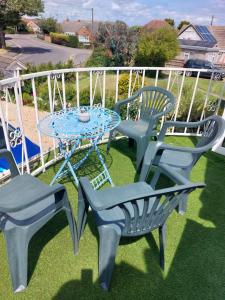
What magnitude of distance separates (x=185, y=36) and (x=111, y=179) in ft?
116

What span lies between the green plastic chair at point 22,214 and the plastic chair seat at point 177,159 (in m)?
1.21

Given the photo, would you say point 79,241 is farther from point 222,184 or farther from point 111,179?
point 222,184

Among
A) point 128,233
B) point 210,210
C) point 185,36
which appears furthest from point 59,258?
point 185,36

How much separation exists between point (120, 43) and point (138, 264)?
65.7 ft

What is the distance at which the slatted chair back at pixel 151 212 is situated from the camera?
136 centimetres

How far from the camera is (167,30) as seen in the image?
60.4ft

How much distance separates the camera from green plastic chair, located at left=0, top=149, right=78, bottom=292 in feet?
4.92

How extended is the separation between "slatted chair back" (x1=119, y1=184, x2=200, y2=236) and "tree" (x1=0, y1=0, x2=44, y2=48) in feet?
84.0

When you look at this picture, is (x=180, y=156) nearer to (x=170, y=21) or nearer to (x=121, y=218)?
(x=121, y=218)

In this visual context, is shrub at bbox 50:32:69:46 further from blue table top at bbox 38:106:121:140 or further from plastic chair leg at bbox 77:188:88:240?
plastic chair leg at bbox 77:188:88:240

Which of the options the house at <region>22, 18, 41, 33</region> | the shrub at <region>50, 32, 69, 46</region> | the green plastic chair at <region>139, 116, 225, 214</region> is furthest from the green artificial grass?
the house at <region>22, 18, 41, 33</region>

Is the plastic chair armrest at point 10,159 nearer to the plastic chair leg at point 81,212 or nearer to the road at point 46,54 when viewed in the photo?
the plastic chair leg at point 81,212

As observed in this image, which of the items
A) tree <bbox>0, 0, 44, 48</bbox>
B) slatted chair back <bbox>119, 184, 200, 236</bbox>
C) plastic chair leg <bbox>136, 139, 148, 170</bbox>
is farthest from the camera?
tree <bbox>0, 0, 44, 48</bbox>

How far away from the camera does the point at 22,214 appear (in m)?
1.63
